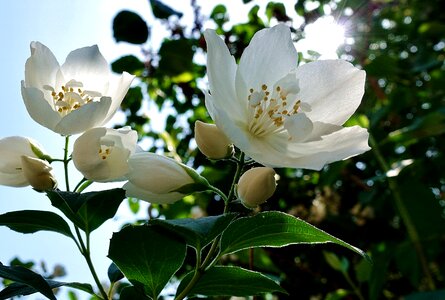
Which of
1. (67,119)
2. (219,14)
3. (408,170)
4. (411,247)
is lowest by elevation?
(411,247)

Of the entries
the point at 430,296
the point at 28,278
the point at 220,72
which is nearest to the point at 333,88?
the point at 220,72

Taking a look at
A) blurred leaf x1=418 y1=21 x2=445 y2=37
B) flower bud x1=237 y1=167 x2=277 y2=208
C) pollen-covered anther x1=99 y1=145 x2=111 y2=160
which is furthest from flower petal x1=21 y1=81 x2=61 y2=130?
blurred leaf x1=418 y1=21 x2=445 y2=37

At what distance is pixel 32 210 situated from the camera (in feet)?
2.68

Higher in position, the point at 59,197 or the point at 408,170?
the point at 59,197

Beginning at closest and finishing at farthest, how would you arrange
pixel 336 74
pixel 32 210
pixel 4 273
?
pixel 4 273 → pixel 32 210 → pixel 336 74

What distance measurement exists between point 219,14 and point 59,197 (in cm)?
173

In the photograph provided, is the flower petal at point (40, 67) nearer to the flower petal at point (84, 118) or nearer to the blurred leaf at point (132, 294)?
the flower petal at point (84, 118)

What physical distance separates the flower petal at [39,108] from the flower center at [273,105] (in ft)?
1.15

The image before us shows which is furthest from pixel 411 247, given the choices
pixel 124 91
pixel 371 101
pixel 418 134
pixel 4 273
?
pixel 4 273

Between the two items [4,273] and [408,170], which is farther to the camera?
[408,170]

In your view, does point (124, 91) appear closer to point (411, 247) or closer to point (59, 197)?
point (59, 197)

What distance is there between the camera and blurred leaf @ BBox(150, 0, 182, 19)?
73.0 inches

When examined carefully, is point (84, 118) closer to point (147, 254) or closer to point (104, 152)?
point (104, 152)

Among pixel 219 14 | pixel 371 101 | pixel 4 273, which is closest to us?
pixel 4 273
